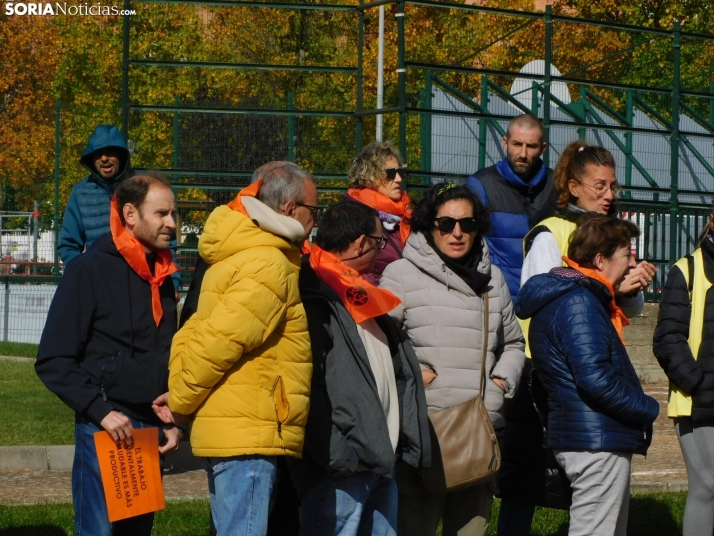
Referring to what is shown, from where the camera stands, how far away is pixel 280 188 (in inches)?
164

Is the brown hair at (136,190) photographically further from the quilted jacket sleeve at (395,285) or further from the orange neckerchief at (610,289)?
the orange neckerchief at (610,289)

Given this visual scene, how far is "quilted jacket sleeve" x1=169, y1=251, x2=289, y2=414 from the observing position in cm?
376

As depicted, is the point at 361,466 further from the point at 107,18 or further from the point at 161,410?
the point at 107,18

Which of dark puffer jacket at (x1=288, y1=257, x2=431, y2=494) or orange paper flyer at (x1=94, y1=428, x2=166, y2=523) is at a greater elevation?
dark puffer jacket at (x1=288, y1=257, x2=431, y2=494)

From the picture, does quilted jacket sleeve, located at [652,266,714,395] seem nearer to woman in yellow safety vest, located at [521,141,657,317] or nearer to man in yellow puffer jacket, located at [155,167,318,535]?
woman in yellow safety vest, located at [521,141,657,317]

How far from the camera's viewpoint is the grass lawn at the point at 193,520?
617 centimetres

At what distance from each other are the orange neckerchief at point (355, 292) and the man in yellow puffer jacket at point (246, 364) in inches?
13.9

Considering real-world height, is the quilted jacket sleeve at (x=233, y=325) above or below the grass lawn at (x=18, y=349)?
above

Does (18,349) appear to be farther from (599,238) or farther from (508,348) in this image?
(599,238)

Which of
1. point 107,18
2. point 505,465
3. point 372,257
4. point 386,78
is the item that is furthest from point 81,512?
point 107,18

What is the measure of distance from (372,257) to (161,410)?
1.02 m

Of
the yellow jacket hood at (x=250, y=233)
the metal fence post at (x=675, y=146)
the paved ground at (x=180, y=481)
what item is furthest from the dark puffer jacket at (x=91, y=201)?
the metal fence post at (x=675, y=146)

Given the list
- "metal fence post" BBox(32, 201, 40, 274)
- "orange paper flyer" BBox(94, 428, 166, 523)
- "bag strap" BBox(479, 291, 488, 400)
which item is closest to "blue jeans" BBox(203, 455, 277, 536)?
"orange paper flyer" BBox(94, 428, 166, 523)

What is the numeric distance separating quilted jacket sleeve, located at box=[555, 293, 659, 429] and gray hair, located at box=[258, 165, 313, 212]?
4.26 feet
